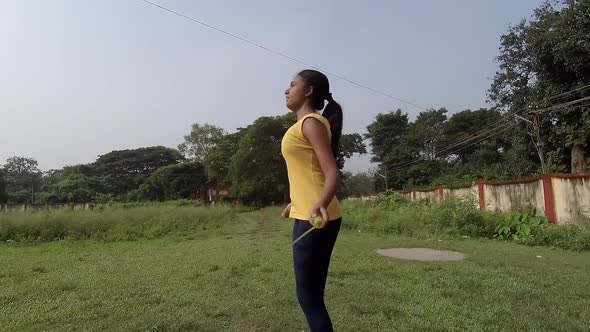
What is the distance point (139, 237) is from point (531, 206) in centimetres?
1106

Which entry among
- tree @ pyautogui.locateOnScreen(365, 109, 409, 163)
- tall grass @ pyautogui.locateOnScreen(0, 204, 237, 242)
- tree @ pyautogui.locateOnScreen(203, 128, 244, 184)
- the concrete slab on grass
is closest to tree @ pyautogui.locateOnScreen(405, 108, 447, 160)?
tree @ pyautogui.locateOnScreen(365, 109, 409, 163)

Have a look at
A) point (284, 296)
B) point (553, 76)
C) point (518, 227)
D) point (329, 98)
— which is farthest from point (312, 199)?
point (553, 76)

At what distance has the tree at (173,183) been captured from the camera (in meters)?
50.4

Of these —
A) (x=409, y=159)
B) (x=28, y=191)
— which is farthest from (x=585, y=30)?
(x=28, y=191)

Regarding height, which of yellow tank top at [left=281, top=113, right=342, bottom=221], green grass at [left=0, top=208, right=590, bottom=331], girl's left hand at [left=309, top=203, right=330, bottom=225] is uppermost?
yellow tank top at [left=281, top=113, right=342, bottom=221]

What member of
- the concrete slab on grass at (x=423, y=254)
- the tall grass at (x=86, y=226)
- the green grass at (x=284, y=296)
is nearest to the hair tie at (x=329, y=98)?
the green grass at (x=284, y=296)

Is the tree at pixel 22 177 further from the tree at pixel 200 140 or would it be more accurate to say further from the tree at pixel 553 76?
the tree at pixel 553 76

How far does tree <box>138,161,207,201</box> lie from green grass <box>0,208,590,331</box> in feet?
148

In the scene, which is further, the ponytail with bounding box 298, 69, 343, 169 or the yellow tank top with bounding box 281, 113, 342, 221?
the ponytail with bounding box 298, 69, 343, 169

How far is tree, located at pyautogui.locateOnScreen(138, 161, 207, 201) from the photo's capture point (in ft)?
165

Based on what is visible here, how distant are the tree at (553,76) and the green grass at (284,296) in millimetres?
13562

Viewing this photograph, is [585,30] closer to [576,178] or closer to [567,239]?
[576,178]

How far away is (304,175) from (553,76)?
2063cm

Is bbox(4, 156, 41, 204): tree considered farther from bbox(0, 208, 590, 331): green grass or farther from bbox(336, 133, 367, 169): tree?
bbox(0, 208, 590, 331): green grass
